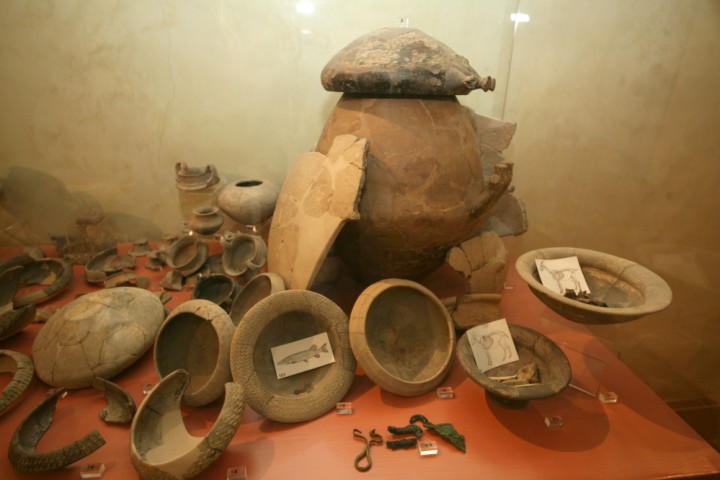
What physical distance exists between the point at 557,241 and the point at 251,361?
2.50 metres

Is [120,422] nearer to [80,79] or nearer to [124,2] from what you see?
[80,79]

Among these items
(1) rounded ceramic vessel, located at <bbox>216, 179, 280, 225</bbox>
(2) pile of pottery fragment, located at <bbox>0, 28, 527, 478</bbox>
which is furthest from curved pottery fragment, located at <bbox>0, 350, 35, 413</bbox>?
(1) rounded ceramic vessel, located at <bbox>216, 179, 280, 225</bbox>

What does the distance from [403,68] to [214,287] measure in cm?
163

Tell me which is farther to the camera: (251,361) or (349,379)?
(349,379)

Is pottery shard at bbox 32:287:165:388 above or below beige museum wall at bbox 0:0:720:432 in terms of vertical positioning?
below

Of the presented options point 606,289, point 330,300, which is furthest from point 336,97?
point 606,289

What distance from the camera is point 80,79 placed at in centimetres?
273

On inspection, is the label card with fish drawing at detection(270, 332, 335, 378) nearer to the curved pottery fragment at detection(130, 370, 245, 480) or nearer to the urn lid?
the curved pottery fragment at detection(130, 370, 245, 480)

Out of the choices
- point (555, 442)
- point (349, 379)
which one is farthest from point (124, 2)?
point (555, 442)

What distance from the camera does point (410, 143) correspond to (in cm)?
197

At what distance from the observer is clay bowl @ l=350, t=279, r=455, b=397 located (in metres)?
1.71

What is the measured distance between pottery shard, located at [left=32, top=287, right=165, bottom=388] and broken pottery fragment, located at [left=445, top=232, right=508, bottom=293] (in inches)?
63.0

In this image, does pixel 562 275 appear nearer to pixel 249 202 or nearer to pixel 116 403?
pixel 249 202

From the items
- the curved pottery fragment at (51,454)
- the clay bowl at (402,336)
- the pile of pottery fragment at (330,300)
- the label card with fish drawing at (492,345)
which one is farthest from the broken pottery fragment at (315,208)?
the curved pottery fragment at (51,454)
